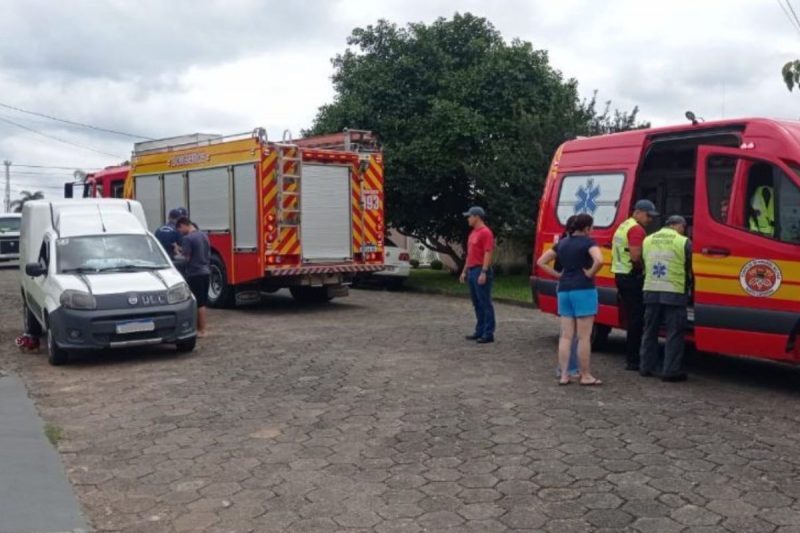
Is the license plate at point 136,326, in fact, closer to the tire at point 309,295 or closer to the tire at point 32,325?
the tire at point 32,325

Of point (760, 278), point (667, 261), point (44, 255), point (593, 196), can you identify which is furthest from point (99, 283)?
point (760, 278)

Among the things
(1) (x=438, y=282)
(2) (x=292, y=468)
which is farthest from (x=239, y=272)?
(2) (x=292, y=468)

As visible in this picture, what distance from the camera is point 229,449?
21.0ft

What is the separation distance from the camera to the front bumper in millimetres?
9906

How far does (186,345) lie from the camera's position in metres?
10.7

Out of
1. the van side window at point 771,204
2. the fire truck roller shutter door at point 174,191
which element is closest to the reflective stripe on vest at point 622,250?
the van side window at point 771,204

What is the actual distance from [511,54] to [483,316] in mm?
11784

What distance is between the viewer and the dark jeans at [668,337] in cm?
850

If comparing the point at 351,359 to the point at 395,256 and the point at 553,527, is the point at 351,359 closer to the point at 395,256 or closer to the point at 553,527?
the point at 553,527

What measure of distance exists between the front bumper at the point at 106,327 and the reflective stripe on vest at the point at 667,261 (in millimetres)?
5472

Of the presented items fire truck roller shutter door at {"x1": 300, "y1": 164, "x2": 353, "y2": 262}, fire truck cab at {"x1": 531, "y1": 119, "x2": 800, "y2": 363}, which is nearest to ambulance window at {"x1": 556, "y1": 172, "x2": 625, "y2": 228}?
fire truck cab at {"x1": 531, "y1": 119, "x2": 800, "y2": 363}

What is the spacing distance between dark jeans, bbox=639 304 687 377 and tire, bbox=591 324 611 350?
61.3 inches

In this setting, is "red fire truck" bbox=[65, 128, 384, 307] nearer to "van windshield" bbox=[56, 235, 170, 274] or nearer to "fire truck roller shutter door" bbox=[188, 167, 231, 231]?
"fire truck roller shutter door" bbox=[188, 167, 231, 231]

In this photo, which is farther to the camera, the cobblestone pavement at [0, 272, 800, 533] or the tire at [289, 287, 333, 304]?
the tire at [289, 287, 333, 304]
